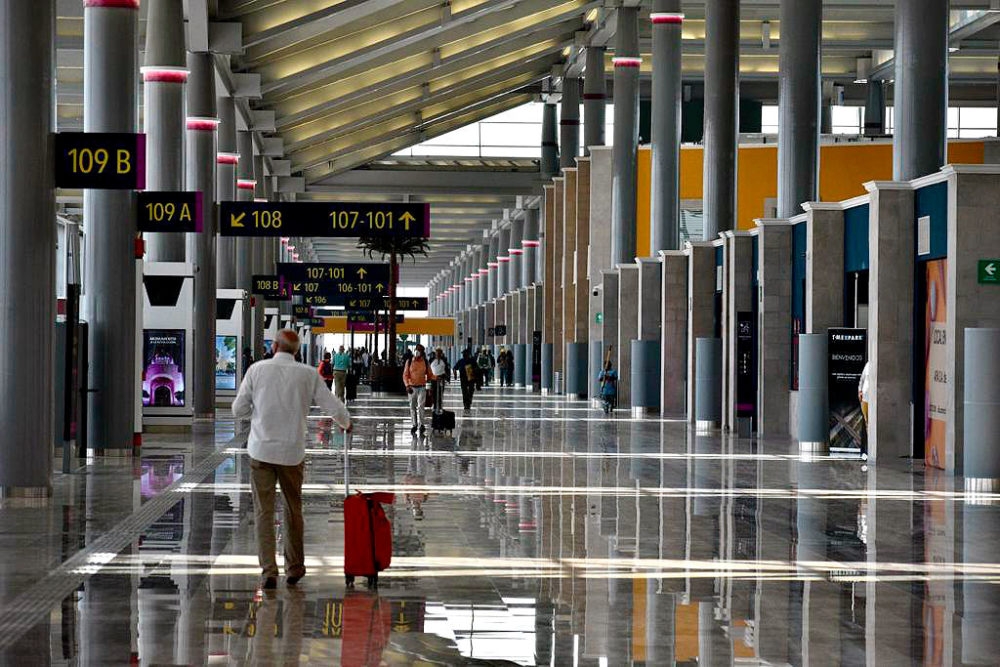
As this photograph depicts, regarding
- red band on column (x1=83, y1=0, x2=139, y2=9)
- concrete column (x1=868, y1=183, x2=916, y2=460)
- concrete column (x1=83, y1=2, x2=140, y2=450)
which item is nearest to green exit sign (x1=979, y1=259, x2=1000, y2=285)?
concrete column (x1=868, y1=183, x2=916, y2=460)

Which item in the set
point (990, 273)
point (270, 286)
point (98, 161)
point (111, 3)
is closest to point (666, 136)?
point (270, 286)

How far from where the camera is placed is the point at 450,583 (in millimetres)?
9773

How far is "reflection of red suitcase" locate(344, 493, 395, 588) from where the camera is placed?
966cm

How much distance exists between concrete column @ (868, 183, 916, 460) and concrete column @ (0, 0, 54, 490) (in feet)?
38.3

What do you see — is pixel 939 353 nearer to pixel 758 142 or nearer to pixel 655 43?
pixel 655 43

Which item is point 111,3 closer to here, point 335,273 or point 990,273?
point 990,273

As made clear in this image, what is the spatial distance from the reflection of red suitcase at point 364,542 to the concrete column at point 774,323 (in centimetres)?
1883

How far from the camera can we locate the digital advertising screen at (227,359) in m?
38.8

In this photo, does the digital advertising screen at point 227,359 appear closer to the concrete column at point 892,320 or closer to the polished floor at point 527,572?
the polished floor at point 527,572

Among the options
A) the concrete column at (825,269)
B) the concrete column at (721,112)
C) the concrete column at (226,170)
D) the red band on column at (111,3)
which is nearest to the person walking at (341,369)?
the concrete column at (226,170)

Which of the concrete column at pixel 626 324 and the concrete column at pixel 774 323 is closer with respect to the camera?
the concrete column at pixel 774 323

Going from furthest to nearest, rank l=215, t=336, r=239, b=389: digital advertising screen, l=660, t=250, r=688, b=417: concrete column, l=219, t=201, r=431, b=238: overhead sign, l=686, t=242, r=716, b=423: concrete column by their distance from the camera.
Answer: l=215, t=336, r=239, b=389: digital advertising screen, l=660, t=250, r=688, b=417: concrete column, l=686, t=242, r=716, b=423: concrete column, l=219, t=201, r=431, b=238: overhead sign

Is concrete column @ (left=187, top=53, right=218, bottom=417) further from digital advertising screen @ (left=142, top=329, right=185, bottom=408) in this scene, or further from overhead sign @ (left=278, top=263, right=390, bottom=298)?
digital advertising screen @ (left=142, top=329, right=185, bottom=408)

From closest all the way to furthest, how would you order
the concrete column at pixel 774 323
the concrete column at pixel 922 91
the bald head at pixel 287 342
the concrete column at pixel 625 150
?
the bald head at pixel 287 342 → the concrete column at pixel 922 91 → the concrete column at pixel 774 323 → the concrete column at pixel 625 150
